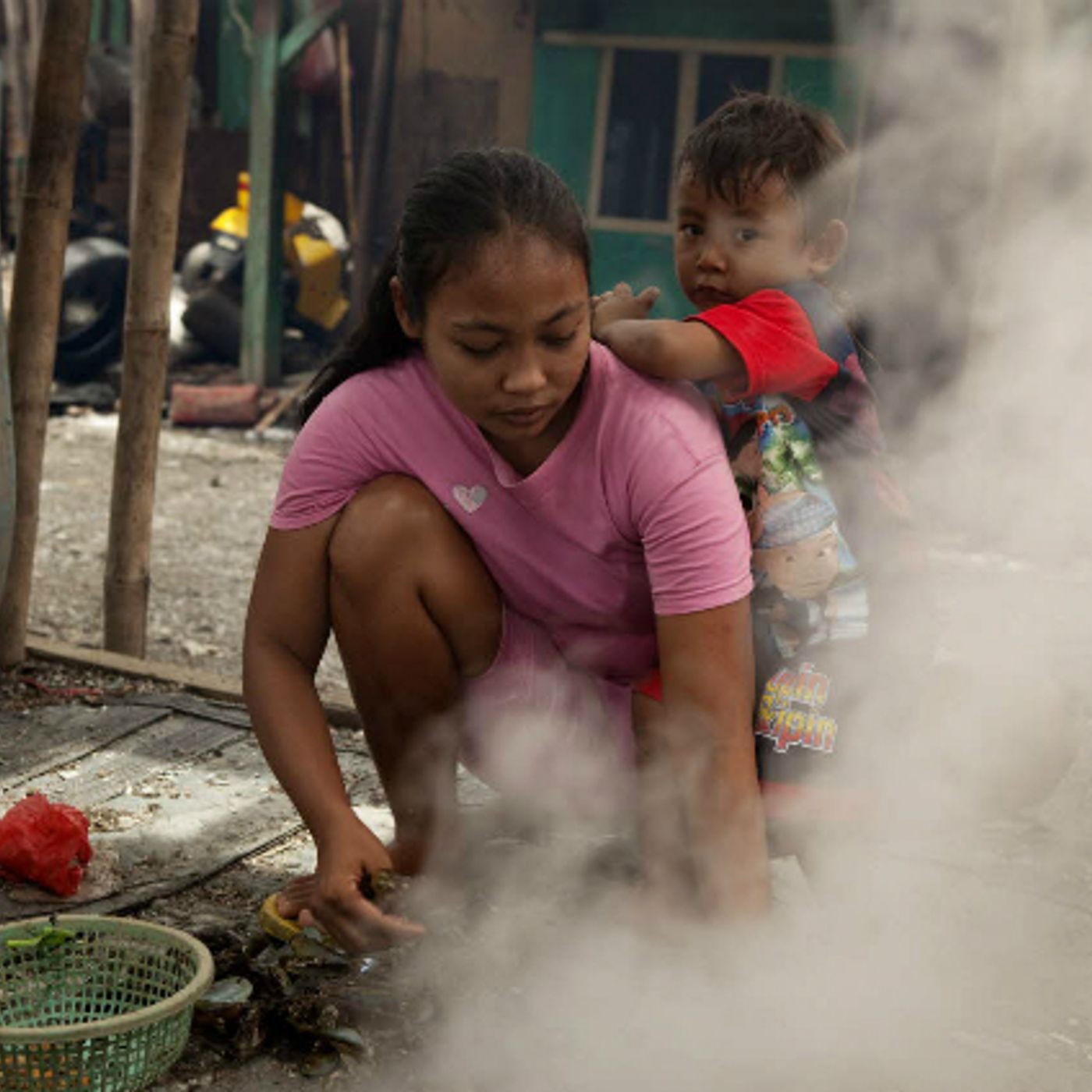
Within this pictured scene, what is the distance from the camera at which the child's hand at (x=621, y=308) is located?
210 cm

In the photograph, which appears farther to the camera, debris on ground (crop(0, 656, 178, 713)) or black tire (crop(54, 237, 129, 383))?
black tire (crop(54, 237, 129, 383))

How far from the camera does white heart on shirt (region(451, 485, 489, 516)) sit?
2086 mm

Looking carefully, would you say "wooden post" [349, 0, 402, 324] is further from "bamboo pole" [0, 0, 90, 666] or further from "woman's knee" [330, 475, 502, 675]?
"woman's knee" [330, 475, 502, 675]

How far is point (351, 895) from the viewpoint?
6.07ft

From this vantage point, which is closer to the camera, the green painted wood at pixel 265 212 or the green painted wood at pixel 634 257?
the green painted wood at pixel 634 257

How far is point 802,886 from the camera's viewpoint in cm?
240

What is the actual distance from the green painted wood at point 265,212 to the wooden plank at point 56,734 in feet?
20.3

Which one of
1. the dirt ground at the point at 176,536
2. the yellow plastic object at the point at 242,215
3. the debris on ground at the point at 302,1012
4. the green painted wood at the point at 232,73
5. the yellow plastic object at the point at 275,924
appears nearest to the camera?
the debris on ground at the point at 302,1012

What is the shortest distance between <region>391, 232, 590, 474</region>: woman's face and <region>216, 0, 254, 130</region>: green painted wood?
9.31 m

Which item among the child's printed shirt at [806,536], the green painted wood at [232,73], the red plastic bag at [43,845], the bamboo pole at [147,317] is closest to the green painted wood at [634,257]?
the green painted wood at [232,73]

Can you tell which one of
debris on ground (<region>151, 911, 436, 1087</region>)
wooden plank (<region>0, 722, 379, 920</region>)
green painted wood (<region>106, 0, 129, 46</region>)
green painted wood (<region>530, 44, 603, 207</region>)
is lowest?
wooden plank (<region>0, 722, 379, 920</region>)

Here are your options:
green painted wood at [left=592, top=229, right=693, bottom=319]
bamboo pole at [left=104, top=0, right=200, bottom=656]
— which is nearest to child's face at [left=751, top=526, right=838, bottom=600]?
bamboo pole at [left=104, top=0, right=200, bottom=656]

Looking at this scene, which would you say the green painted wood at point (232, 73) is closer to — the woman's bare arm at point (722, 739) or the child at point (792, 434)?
the child at point (792, 434)

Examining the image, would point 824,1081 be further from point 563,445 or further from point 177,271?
point 177,271
